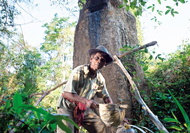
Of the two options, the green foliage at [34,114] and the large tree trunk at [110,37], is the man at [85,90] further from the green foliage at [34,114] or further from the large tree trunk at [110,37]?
the green foliage at [34,114]

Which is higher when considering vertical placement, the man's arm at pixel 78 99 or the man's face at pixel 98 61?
the man's face at pixel 98 61

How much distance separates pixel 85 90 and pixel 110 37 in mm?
2030

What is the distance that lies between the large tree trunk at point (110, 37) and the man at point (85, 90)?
3.11 feet

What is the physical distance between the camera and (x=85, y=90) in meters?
2.54

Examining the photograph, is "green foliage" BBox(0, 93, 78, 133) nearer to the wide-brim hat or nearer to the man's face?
the man's face

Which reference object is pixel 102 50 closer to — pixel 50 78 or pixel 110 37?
pixel 110 37

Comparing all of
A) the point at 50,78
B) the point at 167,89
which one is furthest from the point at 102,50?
the point at 50,78

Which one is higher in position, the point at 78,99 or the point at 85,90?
the point at 85,90

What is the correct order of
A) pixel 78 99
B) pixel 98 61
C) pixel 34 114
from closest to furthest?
pixel 34 114 → pixel 78 99 → pixel 98 61

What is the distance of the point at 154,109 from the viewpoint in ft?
12.3

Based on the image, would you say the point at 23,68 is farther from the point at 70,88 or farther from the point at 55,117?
the point at 55,117

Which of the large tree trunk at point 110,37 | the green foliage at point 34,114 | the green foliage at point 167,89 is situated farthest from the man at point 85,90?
the green foliage at point 34,114

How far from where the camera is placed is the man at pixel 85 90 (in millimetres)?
2307

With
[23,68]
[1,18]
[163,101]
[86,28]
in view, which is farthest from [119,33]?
[23,68]
